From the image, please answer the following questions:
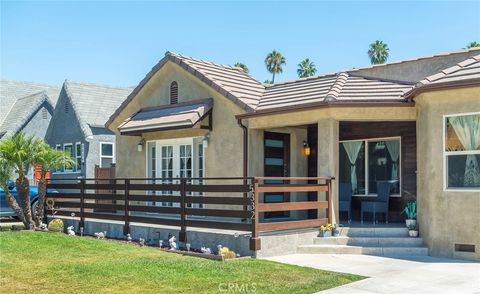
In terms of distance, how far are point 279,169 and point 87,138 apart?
14.4 meters

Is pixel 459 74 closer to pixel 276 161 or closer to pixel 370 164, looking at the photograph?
pixel 370 164

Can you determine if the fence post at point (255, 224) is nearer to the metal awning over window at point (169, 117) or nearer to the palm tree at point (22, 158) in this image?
the metal awning over window at point (169, 117)

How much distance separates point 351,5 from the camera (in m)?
14.9

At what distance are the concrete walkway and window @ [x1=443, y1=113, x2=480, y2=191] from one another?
1.61m

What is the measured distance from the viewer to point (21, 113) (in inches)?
1238

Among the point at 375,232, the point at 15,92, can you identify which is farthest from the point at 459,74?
the point at 15,92

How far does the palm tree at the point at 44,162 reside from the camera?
596 inches

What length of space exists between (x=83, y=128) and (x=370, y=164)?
16.9 metres

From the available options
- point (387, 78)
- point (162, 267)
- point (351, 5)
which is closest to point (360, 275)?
point (162, 267)

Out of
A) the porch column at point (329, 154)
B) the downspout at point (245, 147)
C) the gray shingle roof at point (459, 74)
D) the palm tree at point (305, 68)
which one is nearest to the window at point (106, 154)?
the downspout at point (245, 147)

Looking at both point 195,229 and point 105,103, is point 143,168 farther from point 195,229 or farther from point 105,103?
point 105,103

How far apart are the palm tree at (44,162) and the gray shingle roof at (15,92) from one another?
58.7ft

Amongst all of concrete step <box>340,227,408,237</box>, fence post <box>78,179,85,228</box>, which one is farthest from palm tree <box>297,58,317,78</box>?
concrete step <box>340,227,408,237</box>

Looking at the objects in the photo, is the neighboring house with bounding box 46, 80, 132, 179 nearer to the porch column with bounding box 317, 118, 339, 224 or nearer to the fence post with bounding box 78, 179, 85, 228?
the fence post with bounding box 78, 179, 85, 228
